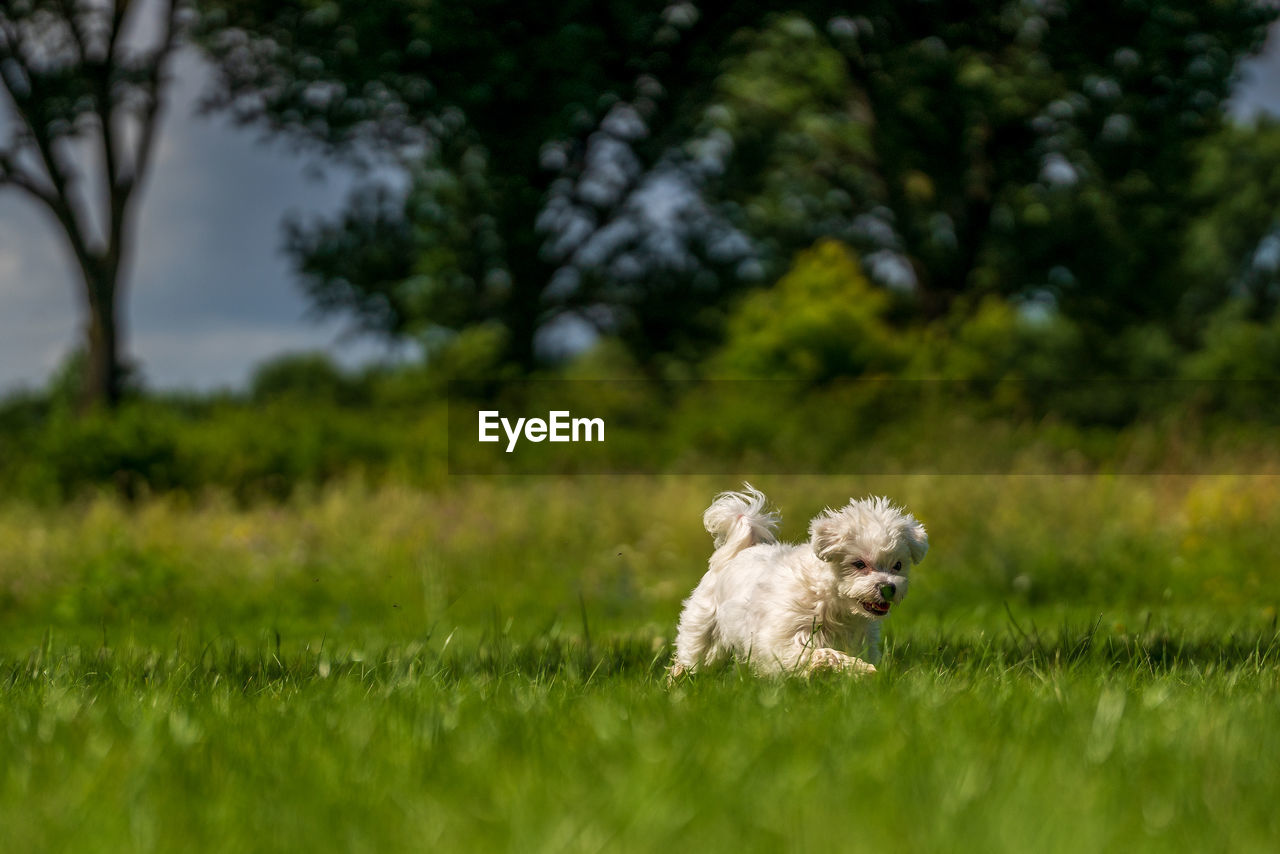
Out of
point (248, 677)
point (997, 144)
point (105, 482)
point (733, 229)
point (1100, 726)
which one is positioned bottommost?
point (105, 482)

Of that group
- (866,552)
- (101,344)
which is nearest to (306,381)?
(101,344)

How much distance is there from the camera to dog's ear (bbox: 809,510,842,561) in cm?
408

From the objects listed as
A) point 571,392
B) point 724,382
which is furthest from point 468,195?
point 724,382

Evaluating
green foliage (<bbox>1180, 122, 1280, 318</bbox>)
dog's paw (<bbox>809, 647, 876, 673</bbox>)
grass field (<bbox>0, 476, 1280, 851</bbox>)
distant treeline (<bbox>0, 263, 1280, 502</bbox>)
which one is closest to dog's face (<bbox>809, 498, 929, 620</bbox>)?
dog's paw (<bbox>809, 647, 876, 673</bbox>)

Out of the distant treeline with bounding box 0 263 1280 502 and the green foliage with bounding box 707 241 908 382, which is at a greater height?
the green foliage with bounding box 707 241 908 382

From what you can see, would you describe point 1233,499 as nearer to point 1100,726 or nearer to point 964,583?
point 964,583

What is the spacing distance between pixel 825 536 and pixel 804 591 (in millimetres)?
297

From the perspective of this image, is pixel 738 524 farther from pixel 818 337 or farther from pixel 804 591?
pixel 818 337

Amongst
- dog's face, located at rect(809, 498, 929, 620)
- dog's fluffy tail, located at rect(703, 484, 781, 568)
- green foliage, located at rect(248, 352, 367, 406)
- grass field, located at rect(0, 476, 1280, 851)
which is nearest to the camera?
grass field, located at rect(0, 476, 1280, 851)

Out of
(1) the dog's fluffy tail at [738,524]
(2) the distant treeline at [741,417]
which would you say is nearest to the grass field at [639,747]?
(1) the dog's fluffy tail at [738,524]

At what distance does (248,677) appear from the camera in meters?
4.64

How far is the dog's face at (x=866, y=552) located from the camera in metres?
4.03

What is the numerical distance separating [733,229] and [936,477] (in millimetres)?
18999

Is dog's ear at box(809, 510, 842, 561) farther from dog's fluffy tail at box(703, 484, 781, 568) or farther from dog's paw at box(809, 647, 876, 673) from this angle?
dog's fluffy tail at box(703, 484, 781, 568)
